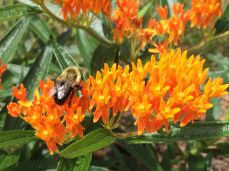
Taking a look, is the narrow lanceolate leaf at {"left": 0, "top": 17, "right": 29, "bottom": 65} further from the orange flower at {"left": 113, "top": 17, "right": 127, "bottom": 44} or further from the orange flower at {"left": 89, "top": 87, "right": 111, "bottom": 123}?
the orange flower at {"left": 89, "top": 87, "right": 111, "bottom": 123}

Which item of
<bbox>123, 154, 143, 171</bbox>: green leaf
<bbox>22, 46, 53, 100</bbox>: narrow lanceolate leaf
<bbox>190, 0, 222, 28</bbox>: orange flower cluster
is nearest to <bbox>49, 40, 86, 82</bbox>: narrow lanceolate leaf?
<bbox>22, 46, 53, 100</bbox>: narrow lanceolate leaf

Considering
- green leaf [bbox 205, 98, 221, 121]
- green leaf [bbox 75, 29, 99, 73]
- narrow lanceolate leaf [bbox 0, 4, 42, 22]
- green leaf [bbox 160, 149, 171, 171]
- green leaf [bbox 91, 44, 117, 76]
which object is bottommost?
green leaf [bbox 160, 149, 171, 171]

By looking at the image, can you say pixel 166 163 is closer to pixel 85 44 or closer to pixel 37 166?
pixel 37 166

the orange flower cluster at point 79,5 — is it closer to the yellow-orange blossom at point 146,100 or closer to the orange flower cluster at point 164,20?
the orange flower cluster at point 164,20

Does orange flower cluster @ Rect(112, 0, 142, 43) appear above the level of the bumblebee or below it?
above

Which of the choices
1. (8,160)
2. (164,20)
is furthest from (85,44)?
(8,160)

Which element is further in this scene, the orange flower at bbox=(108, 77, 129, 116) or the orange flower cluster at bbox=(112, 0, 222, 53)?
the orange flower cluster at bbox=(112, 0, 222, 53)

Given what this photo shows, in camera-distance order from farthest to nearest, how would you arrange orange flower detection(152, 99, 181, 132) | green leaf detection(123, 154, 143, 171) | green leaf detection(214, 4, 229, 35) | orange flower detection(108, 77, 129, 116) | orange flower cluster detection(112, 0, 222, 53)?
green leaf detection(123, 154, 143, 171)
green leaf detection(214, 4, 229, 35)
orange flower cluster detection(112, 0, 222, 53)
orange flower detection(108, 77, 129, 116)
orange flower detection(152, 99, 181, 132)
